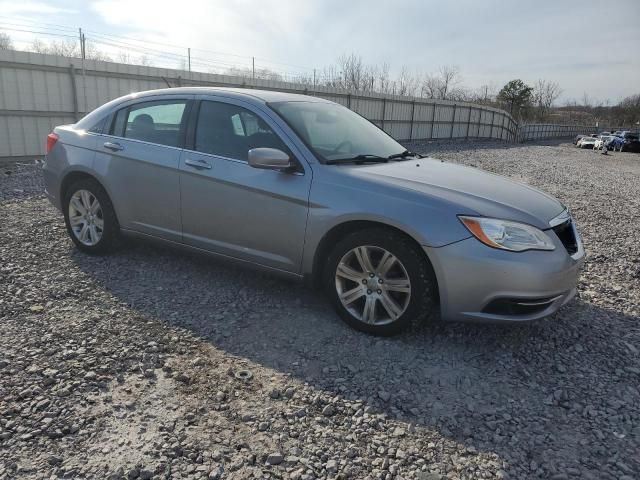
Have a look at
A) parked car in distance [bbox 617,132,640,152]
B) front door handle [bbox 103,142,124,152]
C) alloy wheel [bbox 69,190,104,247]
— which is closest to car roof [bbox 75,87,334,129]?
front door handle [bbox 103,142,124,152]

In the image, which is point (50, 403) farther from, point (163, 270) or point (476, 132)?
point (476, 132)

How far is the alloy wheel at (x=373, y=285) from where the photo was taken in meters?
3.26

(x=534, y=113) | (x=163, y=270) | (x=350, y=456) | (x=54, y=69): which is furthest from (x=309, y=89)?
(x=534, y=113)

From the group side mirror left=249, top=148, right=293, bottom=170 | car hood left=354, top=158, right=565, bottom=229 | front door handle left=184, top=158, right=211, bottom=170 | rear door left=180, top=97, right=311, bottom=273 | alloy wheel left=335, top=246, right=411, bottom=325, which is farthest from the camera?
A: front door handle left=184, top=158, right=211, bottom=170

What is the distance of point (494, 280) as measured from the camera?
2975 mm

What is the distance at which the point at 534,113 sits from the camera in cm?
6744

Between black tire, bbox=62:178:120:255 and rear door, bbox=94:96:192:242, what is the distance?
121 mm

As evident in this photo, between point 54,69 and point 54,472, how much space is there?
456 inches

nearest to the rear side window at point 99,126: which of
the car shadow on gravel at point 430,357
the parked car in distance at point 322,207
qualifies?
the parked car in distance at point 322,207

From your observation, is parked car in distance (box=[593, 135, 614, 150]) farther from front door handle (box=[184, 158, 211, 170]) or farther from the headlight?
front door handle (box=[184, 158, 211, 170])

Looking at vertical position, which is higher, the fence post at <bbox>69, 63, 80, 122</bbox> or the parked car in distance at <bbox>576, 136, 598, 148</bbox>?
the fence post at <bbox>69, 63, 80, 122</bbox>

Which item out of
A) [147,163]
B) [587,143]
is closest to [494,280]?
[147,163]

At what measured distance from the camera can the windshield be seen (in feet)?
12.4

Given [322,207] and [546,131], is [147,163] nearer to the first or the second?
[322,207]
